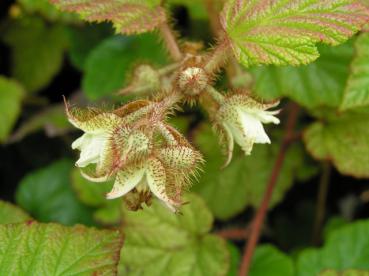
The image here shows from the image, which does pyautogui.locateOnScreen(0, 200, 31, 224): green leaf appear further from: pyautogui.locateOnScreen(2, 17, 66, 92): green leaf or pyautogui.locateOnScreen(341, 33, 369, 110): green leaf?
pyautogui.locateOnScreen(2, 17, 66, 92): green leaf

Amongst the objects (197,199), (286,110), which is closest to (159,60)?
(286,110)

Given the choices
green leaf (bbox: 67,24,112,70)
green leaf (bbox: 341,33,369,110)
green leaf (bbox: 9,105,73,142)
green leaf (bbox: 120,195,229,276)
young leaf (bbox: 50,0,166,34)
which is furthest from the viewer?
green leaf (bbox: 67,24,112,70)

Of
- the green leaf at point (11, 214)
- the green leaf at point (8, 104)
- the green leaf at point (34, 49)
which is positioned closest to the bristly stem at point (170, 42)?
the green leaf at point (11, 214)

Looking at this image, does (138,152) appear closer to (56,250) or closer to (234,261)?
(56,250)

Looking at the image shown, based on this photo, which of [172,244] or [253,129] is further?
[172,244]

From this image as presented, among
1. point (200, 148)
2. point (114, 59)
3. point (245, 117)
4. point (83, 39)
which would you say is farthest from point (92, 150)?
point (83, 39)

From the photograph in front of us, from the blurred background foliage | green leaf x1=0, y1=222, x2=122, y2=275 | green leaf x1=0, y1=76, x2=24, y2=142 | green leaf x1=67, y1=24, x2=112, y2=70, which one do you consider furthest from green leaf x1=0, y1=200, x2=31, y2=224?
green leaf x1=67, y1=24, x2=112, y2=70

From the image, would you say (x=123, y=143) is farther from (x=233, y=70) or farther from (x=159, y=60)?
(x=159, y=60)
